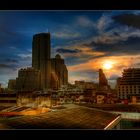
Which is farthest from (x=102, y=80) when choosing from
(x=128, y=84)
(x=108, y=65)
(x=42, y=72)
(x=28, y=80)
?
(x=28, y=80)

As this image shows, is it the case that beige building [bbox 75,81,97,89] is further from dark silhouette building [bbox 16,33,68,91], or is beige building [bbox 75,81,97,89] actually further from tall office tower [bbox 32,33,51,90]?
tall office tower [bbox 32,33,51,90]

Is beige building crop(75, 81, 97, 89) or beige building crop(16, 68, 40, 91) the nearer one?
beige building crop(16, 68, 40, 91)

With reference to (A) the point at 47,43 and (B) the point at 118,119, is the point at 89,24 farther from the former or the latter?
(B) the point at 118,119

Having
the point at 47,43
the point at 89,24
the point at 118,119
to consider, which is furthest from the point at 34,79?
the point at 118,119

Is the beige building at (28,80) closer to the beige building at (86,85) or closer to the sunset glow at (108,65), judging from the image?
the beige building at (86,85)

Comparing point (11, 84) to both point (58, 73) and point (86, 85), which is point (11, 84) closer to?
point (58, 73)

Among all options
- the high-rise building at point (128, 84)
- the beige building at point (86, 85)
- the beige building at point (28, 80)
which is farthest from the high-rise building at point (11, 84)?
the high-rise building at point (128, 84)

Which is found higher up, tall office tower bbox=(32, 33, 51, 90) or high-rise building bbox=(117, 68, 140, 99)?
tall office tower bbox=(32, 33, 51, 90)

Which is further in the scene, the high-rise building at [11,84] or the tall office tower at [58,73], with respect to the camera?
the tall office tower at [58,73]

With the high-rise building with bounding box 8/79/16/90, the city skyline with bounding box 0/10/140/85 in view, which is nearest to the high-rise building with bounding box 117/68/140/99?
the city skyline with bounding box 0/10/140/85
